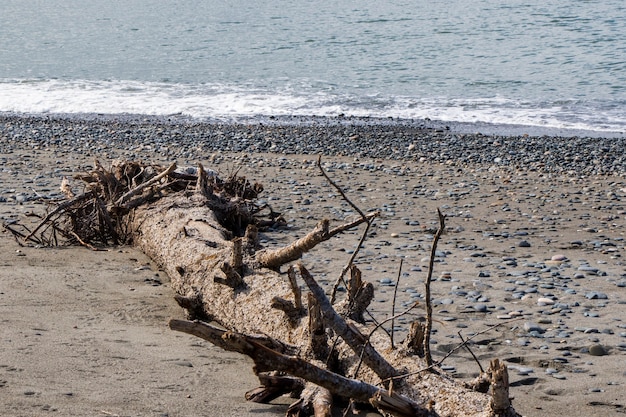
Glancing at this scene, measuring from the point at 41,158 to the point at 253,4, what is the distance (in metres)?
29.4

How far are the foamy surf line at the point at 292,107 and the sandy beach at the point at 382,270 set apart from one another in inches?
91.9

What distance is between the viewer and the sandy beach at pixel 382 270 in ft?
13.6

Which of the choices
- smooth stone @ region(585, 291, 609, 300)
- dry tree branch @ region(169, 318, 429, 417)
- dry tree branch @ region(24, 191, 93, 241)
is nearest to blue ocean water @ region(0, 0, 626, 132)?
dry tree branch @ region(24, 191, 93, 241)

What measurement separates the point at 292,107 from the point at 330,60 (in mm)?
7428

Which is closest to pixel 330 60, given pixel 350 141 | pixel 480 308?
pixel 350 141

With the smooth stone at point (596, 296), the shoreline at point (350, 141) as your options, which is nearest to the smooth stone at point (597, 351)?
the smooth stone at point (596, 296)

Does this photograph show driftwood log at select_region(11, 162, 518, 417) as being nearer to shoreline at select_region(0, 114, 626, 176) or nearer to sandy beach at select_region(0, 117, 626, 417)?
sandy beach at select_region(0, 117, 626, 417)

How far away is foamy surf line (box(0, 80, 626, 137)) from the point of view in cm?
1588

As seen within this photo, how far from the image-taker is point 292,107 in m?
18.1

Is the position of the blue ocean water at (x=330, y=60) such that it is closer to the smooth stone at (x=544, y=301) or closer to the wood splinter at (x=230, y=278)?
the smooth stone at (x=544, y=301)

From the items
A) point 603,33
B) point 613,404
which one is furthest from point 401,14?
point 613,404

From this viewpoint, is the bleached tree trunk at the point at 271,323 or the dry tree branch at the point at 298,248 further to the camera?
the dry tree branch at the point at 298,248

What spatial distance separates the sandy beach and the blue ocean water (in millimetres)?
4611

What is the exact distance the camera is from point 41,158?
11.7 metres
